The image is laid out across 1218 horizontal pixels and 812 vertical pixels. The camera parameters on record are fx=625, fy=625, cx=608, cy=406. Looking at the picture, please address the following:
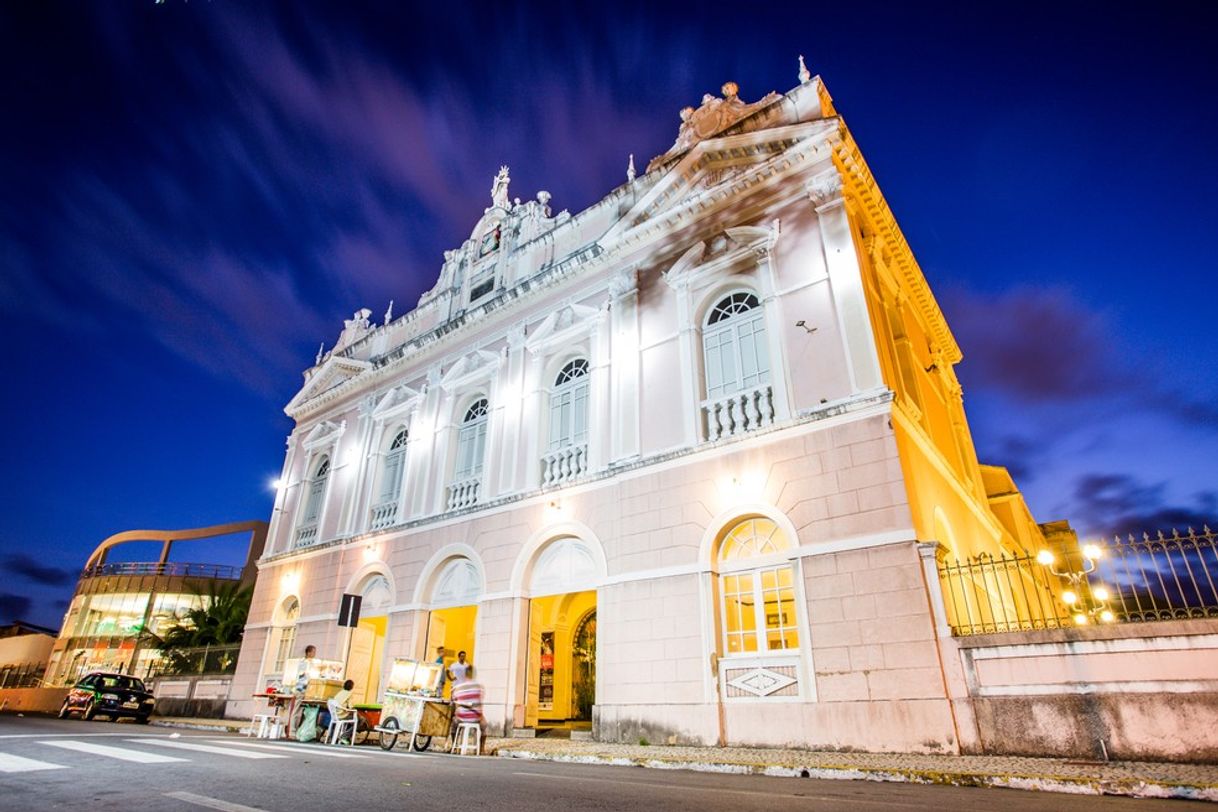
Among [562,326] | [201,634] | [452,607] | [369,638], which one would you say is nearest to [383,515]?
[369,638]

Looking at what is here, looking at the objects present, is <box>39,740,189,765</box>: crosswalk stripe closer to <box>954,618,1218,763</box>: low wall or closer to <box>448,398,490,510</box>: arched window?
<box>448,398,490,510</box>: arched window

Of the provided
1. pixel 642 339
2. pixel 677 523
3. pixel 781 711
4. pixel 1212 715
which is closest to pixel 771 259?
pixel 642 339

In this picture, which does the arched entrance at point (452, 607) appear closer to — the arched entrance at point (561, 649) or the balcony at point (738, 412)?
the arched entrance at point (561, 649)

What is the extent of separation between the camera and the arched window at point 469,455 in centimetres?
1509

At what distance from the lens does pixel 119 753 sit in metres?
6.60

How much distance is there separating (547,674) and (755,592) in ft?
22.6

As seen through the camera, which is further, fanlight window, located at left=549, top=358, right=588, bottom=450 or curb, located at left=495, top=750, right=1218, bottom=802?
fanlight window, located at left=549, top=358, right=588, bottom=450

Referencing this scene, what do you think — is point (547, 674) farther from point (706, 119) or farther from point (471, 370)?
point (706, 119)

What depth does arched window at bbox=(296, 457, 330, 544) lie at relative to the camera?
62.6ft

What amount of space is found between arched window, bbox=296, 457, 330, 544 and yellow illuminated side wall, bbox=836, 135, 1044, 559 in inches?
641

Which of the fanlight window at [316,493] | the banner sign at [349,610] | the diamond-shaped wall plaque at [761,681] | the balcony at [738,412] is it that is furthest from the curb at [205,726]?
the balcony at [738,412]

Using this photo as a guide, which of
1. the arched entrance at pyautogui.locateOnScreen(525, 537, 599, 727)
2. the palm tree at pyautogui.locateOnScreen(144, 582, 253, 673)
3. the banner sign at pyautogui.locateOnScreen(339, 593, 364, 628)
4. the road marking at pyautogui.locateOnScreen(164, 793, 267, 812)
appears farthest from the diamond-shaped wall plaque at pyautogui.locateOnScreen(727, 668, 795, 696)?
the palm tree at pyautogui.locateOnScreen(144, 582, 253, 673)

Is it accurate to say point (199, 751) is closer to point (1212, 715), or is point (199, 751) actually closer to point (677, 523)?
point (677, 523)

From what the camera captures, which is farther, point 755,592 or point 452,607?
point 452,607
